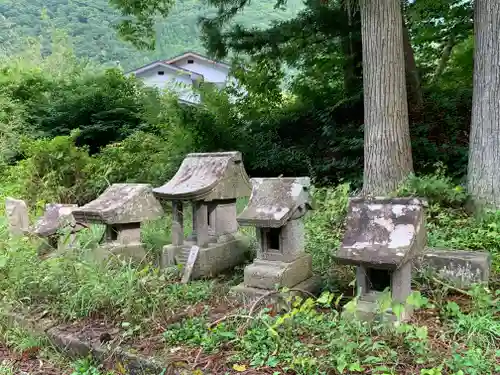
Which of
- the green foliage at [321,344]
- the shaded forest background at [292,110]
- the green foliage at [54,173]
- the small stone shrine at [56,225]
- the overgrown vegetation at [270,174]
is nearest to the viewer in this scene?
the green foliage at [321,344]

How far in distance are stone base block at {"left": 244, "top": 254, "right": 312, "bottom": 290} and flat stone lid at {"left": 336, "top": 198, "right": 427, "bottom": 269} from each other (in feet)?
2.57

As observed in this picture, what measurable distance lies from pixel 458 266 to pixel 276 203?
1.70m

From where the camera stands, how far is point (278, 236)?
4141 mm

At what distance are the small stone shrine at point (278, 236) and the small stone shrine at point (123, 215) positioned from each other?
1571 mm

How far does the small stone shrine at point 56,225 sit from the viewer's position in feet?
17.9

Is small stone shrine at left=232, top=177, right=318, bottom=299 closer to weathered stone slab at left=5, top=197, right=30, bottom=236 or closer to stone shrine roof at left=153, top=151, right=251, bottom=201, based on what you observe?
stone shrine roof at left=153, top=151, right=251, bottom=201

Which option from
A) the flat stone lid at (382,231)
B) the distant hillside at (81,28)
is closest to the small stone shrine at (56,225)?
the flat stone lid at (382,231)

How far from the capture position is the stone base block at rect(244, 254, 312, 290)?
151 inches

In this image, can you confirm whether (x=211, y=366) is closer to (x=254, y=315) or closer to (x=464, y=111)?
(x=254, y=315)

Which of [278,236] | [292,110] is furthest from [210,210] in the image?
[292,110]

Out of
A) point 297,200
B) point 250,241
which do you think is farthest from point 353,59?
point 297,200

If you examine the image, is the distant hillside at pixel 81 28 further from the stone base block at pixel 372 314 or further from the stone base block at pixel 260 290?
the stone base block at pixel 372 314

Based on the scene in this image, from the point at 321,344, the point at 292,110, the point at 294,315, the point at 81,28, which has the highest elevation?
the point at 81,28

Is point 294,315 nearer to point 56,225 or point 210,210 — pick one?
point 210,210
